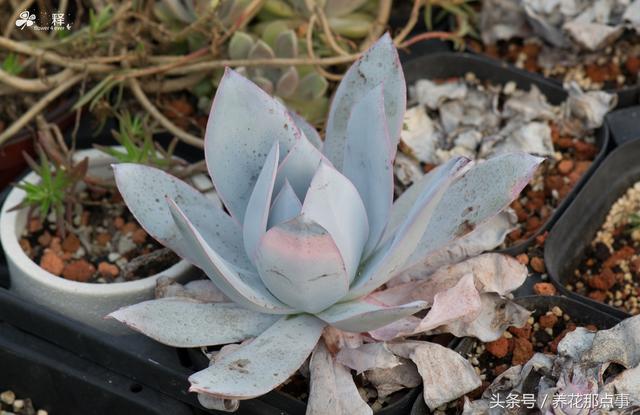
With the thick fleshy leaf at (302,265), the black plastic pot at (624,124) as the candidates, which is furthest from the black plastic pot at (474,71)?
the thick fleshy leaf at (302,265)

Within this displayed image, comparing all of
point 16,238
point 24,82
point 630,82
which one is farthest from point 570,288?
point 24,82

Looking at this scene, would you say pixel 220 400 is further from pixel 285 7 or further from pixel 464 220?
pixel 285 7

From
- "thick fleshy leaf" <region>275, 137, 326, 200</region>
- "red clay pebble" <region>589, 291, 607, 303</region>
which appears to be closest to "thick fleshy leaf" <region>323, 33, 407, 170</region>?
"thick fleshy leaf" <region>275, 137, 326, 200</region>

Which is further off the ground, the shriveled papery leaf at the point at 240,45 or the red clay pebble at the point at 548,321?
the shriveled papery leaf at the point at 240,45

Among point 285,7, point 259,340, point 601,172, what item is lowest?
point 601,172

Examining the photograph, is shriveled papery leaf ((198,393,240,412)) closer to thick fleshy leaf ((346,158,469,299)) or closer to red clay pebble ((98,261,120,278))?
thick fleshy leaf ((346,158,469,299))

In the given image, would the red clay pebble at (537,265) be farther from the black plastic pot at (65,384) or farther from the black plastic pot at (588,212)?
the black plastic pot at (65,384)
